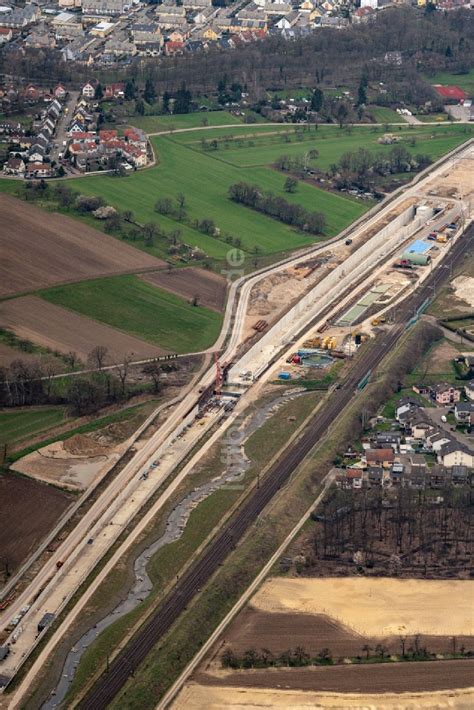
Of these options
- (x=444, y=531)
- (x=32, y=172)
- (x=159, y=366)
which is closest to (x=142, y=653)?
(x=444, y=531)

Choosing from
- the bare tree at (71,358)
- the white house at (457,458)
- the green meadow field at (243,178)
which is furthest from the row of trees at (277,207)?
the white house at (457,458)

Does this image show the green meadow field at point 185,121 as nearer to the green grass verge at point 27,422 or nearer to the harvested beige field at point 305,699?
the green grass verge at point 27,422

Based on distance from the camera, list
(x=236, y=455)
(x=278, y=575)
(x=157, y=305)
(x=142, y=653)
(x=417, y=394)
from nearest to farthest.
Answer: (x=142, y=653) → (x=278, y=575) → (x=236, y=455) → (x=417, y=394) → (x=157, y=305)

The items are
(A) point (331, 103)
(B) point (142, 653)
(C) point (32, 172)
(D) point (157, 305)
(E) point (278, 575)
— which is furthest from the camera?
(A) point (331, 103)

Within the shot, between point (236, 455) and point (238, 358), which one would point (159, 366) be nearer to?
point (238, 358)

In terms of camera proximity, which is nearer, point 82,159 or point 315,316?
point 315,316

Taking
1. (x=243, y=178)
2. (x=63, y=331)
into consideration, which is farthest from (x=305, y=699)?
(x=243, y=178)
